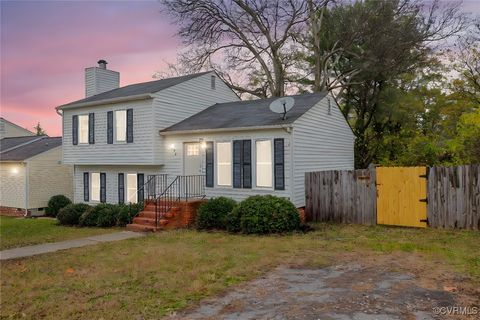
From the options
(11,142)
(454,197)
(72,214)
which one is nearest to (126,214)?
(72,214)

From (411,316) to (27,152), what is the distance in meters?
23.5

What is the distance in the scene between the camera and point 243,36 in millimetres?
27641

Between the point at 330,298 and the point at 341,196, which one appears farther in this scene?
the point at 341,196

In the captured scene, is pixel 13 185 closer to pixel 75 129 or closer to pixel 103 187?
pixel 75 129

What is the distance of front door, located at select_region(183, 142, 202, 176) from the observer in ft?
52.1

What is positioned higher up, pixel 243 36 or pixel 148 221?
pixel 243 36

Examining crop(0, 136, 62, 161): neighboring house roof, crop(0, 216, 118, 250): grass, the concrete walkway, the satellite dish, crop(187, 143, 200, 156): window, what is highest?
the satellite dish

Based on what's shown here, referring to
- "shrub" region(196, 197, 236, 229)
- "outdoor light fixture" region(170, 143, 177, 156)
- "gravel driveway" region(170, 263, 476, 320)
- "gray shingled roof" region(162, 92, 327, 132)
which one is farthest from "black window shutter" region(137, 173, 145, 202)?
"gravel driveway" region(170, 263, 476, 320)

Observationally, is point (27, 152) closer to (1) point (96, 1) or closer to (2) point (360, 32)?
(1) point (96, 1)

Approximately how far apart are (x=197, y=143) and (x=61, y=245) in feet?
21.0

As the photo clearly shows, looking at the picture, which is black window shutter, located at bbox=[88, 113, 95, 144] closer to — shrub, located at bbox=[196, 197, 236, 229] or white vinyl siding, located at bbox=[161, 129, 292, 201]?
white vinyl siding, located at bbox=[161, 129, 292, 201]

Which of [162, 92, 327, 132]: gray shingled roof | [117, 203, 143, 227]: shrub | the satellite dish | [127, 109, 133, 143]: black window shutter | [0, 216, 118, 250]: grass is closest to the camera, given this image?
[0, 216, 118, 250]: grass

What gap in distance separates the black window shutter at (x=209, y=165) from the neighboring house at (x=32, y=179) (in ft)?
39.4

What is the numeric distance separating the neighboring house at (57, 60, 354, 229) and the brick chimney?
1.12 m
